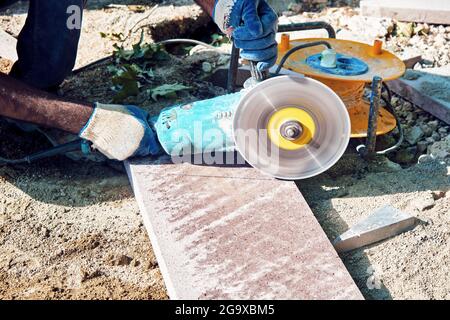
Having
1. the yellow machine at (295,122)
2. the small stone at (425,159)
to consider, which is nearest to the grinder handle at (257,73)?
the yellow machine at (295,122)

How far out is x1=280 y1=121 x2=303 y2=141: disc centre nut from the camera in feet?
10.2

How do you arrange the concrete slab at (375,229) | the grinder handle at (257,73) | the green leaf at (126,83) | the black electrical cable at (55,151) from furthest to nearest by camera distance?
1. the green leaf at (126,83)
2. the black electrical cable at (55,151)
3. the grinder handle at (257,73)
4. the concrete slab at (375,229)

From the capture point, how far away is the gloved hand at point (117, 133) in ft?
10.9

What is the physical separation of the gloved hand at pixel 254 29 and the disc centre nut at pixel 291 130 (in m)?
0.30

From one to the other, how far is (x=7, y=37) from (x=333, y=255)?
117 inches

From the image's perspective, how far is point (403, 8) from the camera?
4.96 m

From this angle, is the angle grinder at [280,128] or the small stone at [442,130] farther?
the small stone at [442,130]

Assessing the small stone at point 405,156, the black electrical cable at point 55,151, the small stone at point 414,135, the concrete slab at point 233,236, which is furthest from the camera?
the small stone at point 414,135

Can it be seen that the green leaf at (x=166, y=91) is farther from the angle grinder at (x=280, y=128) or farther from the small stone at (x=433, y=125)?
the small stone at (x=433, y=125)

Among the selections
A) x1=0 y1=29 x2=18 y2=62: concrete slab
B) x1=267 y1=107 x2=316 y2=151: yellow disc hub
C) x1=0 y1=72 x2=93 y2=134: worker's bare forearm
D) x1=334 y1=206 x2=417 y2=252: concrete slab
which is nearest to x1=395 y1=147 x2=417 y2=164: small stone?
x1=334 y1=206 x2=417 y2=252: concrete slab

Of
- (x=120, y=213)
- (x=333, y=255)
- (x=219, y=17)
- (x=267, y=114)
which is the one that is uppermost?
(x=219, y=17)

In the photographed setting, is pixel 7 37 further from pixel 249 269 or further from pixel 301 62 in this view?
pixel 249 269

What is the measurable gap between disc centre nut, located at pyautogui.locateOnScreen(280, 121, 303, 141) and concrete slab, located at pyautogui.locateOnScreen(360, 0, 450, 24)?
2316 millimetres
